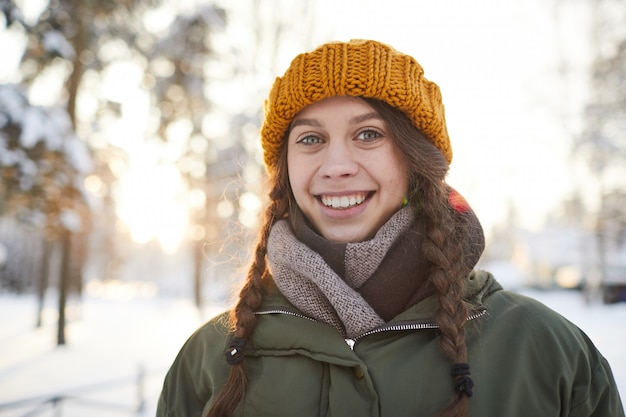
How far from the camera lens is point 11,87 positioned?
7070mm

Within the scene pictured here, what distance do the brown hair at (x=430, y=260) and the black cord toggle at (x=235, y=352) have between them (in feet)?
0.07

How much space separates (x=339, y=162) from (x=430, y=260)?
1.70 ft

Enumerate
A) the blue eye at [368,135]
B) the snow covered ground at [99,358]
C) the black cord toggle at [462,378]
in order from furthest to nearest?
the snow covered ground at [99,358] → the blue eye at [368,135] → the black cord toggle at [462,378]

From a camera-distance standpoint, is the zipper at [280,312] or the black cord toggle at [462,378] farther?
the zipper at [280,312]

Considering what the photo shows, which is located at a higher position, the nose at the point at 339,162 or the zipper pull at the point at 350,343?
the nose at the point at 339,162

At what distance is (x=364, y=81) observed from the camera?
1744 millimetres

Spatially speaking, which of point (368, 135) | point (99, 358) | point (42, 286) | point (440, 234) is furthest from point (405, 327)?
point (42, 286)

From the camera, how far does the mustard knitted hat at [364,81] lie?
175 cm

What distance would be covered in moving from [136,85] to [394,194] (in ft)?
40.3

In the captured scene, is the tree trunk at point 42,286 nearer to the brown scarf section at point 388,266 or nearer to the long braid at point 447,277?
the brown scarf section at point 388,266

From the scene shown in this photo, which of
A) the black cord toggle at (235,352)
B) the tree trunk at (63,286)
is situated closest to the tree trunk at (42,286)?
the tree trunk at (63,286)

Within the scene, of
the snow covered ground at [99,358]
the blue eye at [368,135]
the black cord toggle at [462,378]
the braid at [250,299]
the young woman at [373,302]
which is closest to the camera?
the black cord toggle at [462,378]

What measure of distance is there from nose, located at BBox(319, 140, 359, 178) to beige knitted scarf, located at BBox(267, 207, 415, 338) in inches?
10.2

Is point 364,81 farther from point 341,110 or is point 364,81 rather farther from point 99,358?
point 99,358
